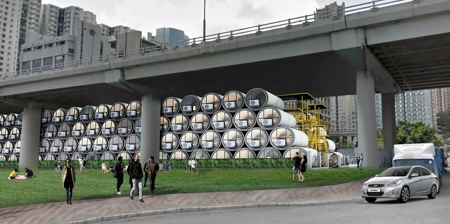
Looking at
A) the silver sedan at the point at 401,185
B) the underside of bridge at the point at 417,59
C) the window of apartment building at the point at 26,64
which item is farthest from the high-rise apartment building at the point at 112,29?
the silver sedan at the point at 401,185

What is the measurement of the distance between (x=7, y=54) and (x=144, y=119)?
466 feet

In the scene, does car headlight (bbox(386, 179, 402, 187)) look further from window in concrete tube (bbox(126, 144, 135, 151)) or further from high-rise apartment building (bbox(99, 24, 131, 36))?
high-rise apartment building (bbox(99, 24, 131, 36))

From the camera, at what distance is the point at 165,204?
1659cm

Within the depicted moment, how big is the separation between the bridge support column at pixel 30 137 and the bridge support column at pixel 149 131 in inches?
781

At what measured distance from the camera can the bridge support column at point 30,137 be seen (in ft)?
183

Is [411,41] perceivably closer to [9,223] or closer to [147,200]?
[147,200]

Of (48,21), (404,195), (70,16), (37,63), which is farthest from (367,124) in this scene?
(48,21)

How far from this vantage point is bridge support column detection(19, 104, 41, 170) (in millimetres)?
55750

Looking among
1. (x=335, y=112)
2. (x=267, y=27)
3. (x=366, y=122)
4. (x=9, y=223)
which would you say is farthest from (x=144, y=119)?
(x=335, y=112)

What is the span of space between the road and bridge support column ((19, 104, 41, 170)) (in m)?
48.1

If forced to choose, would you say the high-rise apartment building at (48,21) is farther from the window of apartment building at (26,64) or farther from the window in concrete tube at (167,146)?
the window in concrete tube at (167,146)

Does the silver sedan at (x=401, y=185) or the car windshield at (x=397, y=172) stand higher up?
the car windshield at (x=397, y=172)

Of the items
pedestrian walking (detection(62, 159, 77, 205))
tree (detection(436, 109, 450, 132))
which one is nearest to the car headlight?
pedestrian walking (detection(62, 159, 77, 205))

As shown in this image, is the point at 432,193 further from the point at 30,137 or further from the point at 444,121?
the point at 444,121
